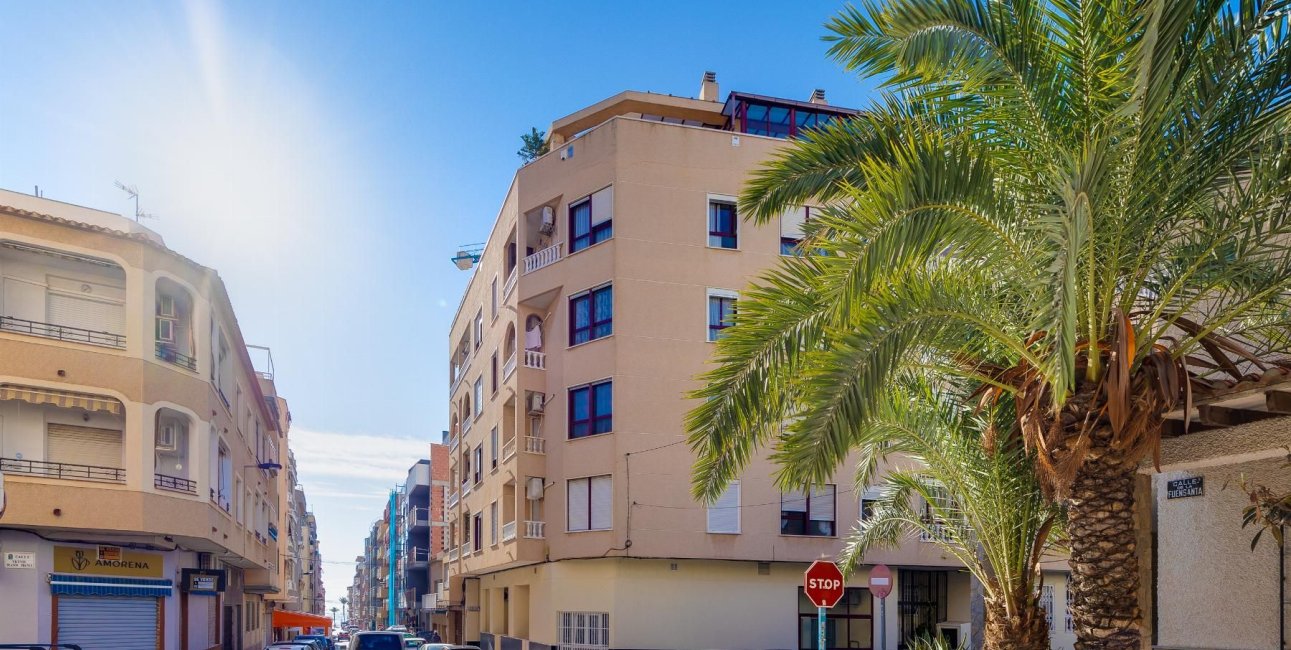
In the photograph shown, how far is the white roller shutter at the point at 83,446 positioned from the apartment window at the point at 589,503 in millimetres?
11112

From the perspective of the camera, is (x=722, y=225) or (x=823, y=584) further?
(x=722, y=225)

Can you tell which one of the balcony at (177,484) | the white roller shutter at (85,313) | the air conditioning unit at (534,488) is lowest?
the air conditioning unit at (534,488)

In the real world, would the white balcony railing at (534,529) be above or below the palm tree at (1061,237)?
below

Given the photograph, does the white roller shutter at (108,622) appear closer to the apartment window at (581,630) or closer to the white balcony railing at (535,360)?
the apartment window at (581,630)

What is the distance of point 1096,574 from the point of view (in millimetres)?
8320

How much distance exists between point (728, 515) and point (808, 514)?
7.65 ft

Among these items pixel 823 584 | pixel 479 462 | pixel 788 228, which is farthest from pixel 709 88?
pixel 823 584

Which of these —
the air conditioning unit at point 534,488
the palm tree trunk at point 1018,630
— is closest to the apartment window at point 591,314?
the air conditioning unit at point 534,488

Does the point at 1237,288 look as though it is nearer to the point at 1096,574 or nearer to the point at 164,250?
the point at 1096,574

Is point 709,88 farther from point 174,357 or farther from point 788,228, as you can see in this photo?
point 174,357

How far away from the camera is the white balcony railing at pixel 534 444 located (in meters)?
30.0

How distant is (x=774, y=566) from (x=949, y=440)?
17174 millimetres

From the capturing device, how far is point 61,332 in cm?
2123

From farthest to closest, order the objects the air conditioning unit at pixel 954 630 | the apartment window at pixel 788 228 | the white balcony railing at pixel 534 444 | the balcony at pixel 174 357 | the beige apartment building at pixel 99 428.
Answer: the white balcony railing at pixel 534 444 < the apartment window at pixel 788 228 < the air conditioning unit at pixel 954 630 < the balcony at pixel 174 357 < the beige apartment building at pixel 99 428
